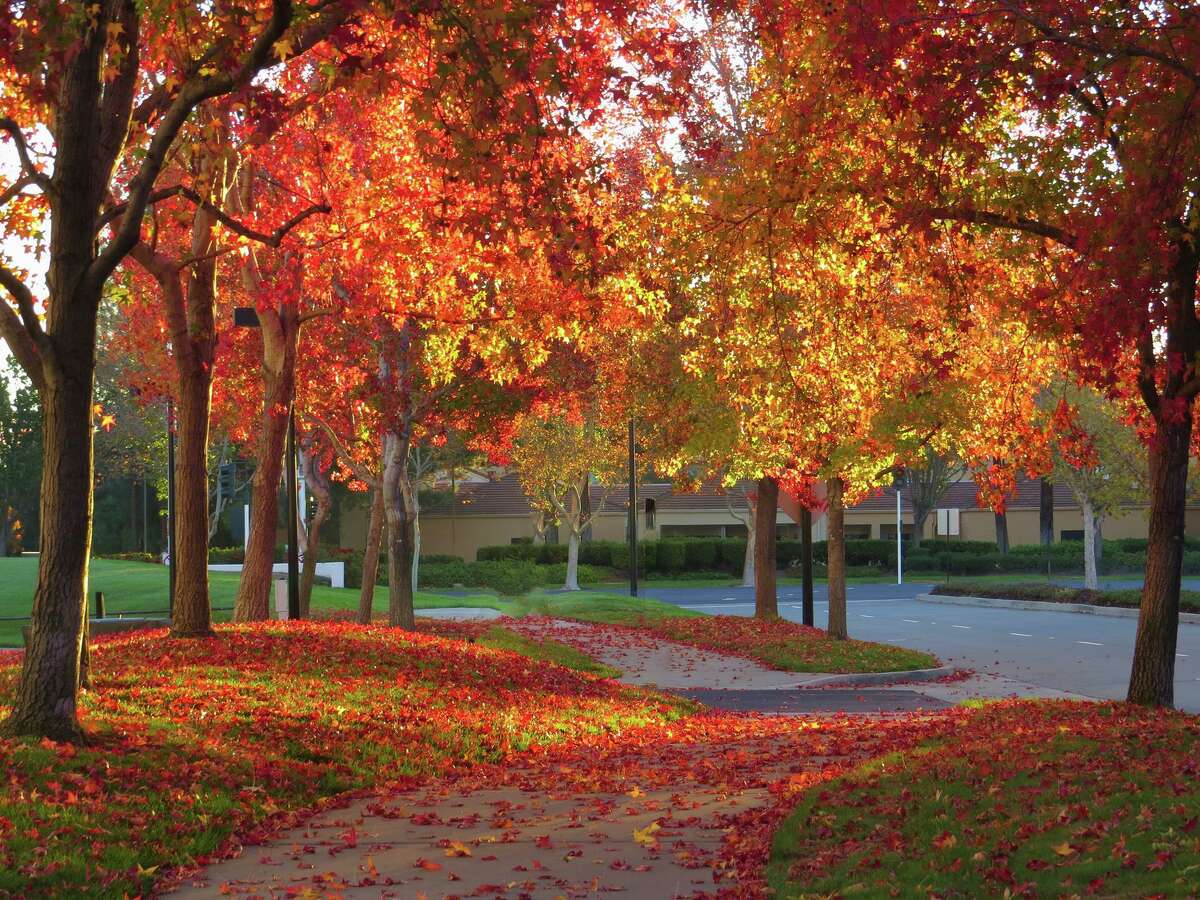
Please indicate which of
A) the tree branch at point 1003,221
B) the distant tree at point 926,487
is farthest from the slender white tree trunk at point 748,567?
the tree branch at point 1003,221

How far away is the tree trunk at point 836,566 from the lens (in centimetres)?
2619

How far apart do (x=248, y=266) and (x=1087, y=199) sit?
11.9 m

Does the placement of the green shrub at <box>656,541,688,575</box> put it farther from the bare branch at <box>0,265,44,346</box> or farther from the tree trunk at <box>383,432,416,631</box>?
the bare branch at <box>0,265,44,346</box>

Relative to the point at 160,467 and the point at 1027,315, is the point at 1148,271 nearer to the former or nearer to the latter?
the point at 1027,315

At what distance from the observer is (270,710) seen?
12.0m

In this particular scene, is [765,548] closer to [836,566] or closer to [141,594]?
[836,566]

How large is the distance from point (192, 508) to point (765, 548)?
1756 cm

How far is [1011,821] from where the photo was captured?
25.3 feet

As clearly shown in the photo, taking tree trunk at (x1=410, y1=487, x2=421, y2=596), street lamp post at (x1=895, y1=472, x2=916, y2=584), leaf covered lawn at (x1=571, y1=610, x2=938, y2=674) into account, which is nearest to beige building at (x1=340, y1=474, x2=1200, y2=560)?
street lamp post at (x1=895, y1=472, x2=916, y2=584)

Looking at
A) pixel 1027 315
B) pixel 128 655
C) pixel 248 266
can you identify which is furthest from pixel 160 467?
pixel 1027 315

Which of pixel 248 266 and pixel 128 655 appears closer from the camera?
pixel 128 655

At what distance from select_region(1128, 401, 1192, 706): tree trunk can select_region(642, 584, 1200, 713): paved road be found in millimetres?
4146

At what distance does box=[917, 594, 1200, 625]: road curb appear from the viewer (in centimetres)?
Answer: 3622

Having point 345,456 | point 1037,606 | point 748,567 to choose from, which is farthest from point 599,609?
point 748,567
